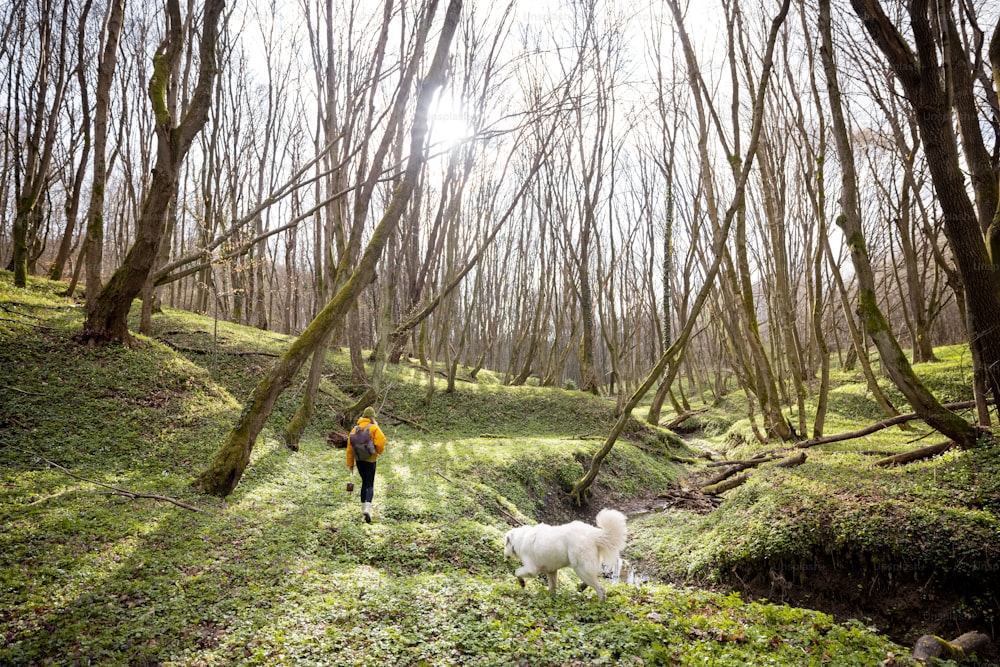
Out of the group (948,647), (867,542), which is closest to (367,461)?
(867,542)

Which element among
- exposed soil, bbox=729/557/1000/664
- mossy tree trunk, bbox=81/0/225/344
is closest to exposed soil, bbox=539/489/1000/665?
exposed soil, bbox=729/557/1000/664

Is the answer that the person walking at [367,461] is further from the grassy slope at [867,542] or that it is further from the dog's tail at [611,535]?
the grassy slope at [867,542]

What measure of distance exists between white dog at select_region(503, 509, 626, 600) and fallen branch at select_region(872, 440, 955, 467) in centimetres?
572

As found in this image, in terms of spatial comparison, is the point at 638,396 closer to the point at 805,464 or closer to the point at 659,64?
the point at 805,464

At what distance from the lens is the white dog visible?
529 cm

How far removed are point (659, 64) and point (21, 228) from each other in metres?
21.1

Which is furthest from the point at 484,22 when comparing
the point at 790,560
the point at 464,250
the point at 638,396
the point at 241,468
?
the point at 790,560

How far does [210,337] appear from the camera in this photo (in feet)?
53.6

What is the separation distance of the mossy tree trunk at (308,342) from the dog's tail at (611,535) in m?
4.76

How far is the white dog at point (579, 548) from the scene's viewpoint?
5.29 meters

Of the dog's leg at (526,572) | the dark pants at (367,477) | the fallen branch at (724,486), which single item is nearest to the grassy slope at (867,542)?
the fallen branch at (724,486)

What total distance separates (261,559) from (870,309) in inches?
361

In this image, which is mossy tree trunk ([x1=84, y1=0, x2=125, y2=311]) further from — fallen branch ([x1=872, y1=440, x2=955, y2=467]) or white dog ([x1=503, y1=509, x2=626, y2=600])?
fallen branch ([x1=872, y1=440, x2=955, y2=467])

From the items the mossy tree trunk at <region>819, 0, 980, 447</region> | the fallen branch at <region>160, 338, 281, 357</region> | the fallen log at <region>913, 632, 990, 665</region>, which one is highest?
the mossy tree trunk at <region>819, 0, 980, 447</region>
